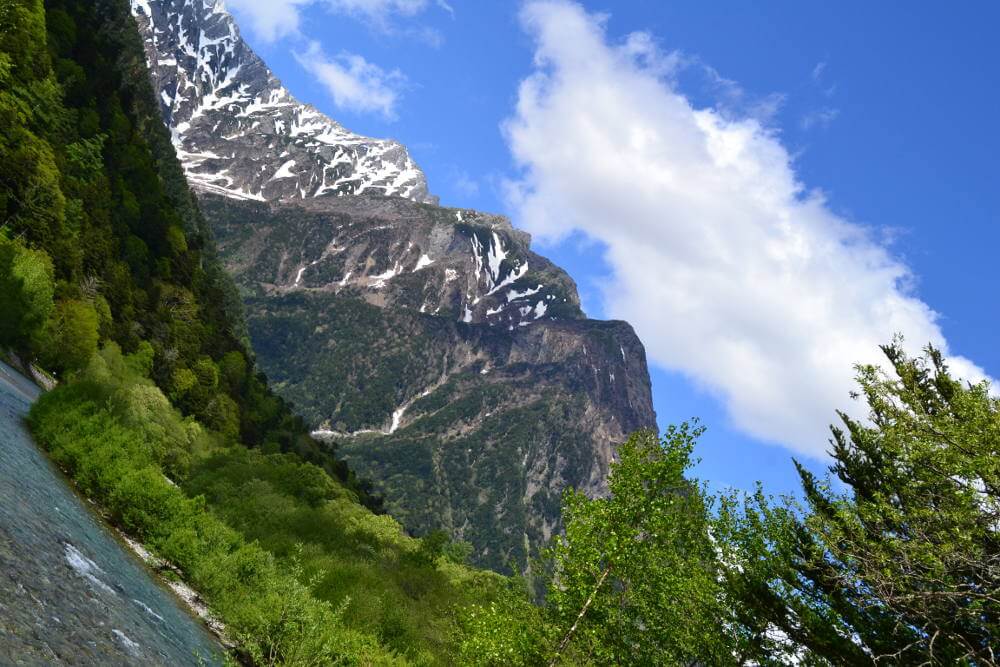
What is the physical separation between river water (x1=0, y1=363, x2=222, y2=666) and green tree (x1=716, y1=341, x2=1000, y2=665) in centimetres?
1889

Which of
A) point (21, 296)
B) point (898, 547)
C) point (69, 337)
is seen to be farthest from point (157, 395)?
point (898, 547)

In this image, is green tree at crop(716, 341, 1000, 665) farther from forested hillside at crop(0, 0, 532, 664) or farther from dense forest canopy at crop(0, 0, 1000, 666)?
forested hillside at crop(0, 0, 532, 664)

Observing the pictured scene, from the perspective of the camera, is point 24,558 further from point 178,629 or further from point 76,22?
point 76,22

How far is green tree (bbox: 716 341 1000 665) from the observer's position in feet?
54.3

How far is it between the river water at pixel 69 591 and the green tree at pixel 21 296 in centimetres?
2424

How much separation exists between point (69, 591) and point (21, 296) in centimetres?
4393

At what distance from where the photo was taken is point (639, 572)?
2091 centimetres

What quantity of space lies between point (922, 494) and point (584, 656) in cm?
1183

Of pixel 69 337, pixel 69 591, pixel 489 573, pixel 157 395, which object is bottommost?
pixel 69 591

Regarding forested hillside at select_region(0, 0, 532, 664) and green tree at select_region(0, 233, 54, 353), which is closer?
forested hillside at select_region(0, 0, 532, 664)

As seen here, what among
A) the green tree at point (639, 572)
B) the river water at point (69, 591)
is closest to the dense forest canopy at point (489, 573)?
the green tree at point (639, 572)

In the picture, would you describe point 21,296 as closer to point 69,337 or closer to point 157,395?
point 69,337

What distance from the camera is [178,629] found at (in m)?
24.4

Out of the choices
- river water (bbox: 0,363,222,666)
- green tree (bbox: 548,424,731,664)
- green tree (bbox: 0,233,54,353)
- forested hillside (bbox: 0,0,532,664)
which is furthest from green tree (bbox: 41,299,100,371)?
green tree (bbox: 548,424,731,664)
